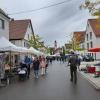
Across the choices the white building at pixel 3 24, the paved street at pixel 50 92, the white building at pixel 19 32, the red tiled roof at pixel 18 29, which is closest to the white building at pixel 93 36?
the red tiled roof at pixel 18 29

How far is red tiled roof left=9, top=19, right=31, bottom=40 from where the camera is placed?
179ft

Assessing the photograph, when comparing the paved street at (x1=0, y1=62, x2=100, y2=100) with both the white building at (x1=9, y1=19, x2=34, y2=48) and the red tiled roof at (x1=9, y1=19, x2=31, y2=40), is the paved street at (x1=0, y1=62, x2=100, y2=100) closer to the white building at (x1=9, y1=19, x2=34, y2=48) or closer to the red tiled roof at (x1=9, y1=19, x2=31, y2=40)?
the white building at (x1=9, y1=19, x2=34, y2=48)

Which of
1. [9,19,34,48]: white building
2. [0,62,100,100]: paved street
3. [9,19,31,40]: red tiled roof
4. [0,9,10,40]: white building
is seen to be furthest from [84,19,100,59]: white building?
[0,62,100,100]: paved street

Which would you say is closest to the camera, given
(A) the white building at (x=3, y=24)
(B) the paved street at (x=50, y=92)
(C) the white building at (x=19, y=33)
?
(B) the paved street at (x=50, y=92)

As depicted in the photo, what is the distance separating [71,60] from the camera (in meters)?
19.3

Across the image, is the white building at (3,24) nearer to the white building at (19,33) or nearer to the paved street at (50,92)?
the white building at (19,33)

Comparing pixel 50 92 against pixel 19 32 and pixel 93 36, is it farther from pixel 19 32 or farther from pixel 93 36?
pixel 93 36

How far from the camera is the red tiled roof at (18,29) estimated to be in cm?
5453

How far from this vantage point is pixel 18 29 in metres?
57.2

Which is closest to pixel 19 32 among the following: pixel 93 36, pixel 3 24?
pixel 3 24

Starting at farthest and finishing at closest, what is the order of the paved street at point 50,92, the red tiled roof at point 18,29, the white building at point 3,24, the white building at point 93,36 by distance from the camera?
the white building at point 93,36
the red tiled roof at point 18,29
the white building at point 3,24
the paved street at point 50,92

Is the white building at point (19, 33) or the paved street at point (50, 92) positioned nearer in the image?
the paved street at point (50, 92)

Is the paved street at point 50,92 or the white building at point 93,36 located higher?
the white building at point 93,36

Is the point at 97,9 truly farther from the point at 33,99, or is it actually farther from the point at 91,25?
the point at 91,25
